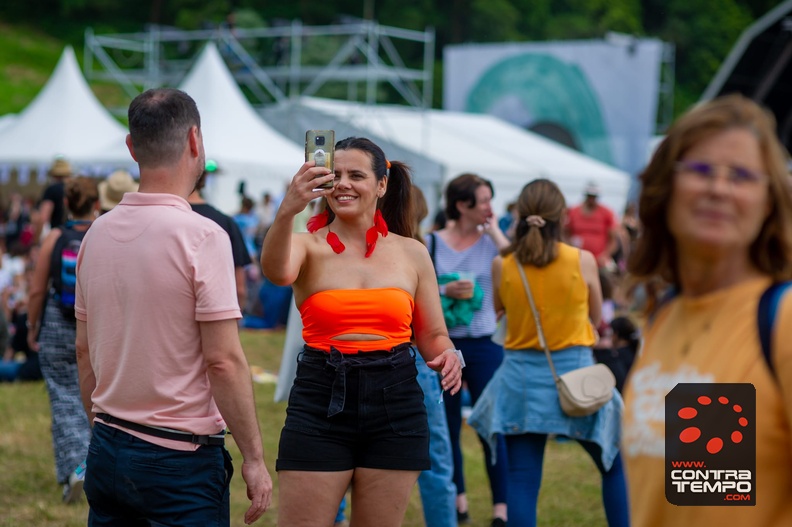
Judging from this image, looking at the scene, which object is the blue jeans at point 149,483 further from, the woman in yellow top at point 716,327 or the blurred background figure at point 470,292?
the blurred background figure at point 470,292

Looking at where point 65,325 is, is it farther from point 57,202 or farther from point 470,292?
point 57,202

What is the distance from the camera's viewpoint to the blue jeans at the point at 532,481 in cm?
492

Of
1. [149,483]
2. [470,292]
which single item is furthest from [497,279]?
[149,483]

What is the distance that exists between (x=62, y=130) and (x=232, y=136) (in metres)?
3.35

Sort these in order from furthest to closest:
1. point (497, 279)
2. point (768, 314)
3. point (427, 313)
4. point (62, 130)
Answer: point (62, 130)
point (497, 279)
point (427, 313)
point (768, 314)

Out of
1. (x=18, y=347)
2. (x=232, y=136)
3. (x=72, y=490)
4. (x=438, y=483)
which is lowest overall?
(x=72, y=490)

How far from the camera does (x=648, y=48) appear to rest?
A: 28.0 meters

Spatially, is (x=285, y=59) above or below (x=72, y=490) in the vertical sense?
above

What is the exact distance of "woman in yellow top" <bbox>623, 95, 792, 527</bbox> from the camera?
1.94 m

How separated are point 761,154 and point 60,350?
5.03 metres

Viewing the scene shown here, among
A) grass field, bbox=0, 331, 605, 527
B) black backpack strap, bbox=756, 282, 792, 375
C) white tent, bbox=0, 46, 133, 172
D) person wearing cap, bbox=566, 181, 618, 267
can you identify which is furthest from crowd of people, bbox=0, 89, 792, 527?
white tent, bbox=0, 46, 133, 172

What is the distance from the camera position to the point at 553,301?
16.8 feet

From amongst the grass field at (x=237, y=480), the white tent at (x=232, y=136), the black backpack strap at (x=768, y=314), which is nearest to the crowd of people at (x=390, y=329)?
the black backpack strap at (x=768, y=314)

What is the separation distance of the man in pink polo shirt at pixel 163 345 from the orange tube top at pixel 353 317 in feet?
2.10
